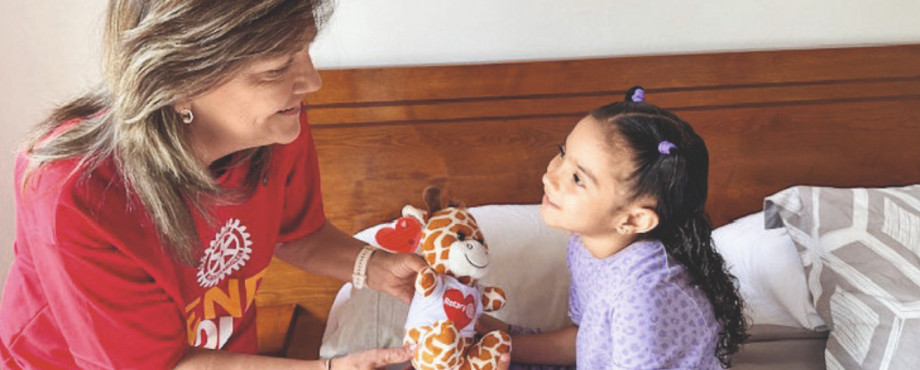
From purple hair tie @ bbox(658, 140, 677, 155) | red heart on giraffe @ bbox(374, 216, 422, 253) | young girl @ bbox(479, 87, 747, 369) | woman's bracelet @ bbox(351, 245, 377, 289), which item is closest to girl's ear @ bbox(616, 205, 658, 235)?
young girl @ bbox(479, 87, 747, 369)

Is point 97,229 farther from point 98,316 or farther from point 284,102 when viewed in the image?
point 284,102

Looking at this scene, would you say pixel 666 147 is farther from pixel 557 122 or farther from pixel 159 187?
pixel 159 187

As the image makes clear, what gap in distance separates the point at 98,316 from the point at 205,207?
187 mm

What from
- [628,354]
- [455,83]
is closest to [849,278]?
[628,354]

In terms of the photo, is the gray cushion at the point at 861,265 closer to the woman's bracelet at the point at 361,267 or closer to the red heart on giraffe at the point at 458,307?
the red heart on giraffe at the point at 458,307

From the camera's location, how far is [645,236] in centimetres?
117

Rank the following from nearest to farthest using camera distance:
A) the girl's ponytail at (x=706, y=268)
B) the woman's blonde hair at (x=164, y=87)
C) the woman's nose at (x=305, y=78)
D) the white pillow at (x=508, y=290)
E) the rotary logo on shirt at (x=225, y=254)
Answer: the woman's blonde hair at (x=164, y=87)
the woman's nose at (x=305, y=78)
the rotary logo on shirt at (x=225, y=254)
the girl's ponytail at (x=706, y=268)
the white pillow at (x=508, y=290)

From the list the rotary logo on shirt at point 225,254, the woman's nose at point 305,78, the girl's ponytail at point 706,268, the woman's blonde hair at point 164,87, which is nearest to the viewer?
the woman's blonde hair at point 164,87

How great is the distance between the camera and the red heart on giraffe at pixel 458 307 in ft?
3.66

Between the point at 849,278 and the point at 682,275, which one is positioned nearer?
the point at 682,275

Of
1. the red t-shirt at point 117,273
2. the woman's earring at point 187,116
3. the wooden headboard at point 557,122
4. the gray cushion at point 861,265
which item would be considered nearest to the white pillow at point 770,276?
the gray cushion at point 861,265

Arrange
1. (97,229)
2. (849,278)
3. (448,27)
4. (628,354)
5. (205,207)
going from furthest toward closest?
(448,27)
(849,278)
(628,354)
(205,207)
(97,229)

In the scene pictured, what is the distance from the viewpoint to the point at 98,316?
0.89m

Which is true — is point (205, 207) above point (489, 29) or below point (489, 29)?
below
